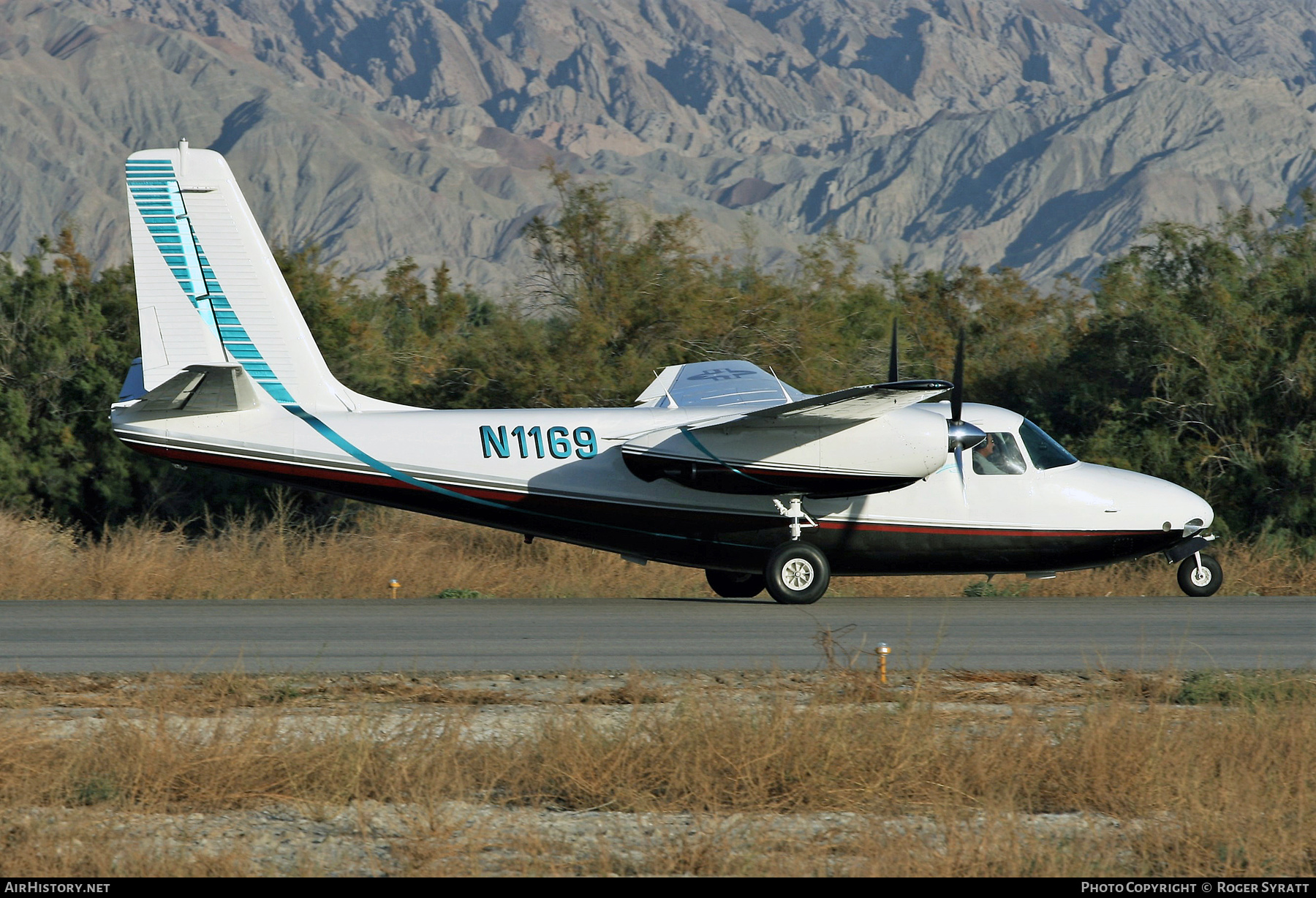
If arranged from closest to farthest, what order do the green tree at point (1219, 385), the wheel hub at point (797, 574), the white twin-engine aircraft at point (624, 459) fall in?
the white twin-engine aircraft at point (624, 459), the wheel hub at point (797, 574), the green tree at point (1219, 385)

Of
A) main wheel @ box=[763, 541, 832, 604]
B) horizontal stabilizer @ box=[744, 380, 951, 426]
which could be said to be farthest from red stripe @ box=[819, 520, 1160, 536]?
horizontal stabilizer @ box=[744, 380, 951, 426]

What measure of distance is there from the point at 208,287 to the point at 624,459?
5.24 metres

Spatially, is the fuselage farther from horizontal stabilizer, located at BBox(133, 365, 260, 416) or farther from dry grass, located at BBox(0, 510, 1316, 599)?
dry grass, located at BBox(0, 510, 1316, 599)

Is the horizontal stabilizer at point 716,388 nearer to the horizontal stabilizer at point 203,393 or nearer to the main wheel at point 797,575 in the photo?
the main wheel at point 797,575

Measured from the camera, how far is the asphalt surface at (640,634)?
10664 mm

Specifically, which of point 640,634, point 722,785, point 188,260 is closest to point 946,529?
point 640,634

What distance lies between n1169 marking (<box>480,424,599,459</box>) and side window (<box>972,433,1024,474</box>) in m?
4.51

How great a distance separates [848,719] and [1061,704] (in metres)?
2.10

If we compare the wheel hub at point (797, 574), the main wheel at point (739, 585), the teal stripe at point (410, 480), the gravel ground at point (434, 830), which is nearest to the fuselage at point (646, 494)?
the teal stripe at point (410, 480)

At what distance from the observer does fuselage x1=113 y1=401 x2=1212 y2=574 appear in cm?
1472

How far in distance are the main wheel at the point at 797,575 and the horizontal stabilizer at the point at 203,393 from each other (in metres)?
6.16

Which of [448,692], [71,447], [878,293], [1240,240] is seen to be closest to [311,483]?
[448,692]

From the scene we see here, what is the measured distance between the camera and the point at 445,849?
597 centimetres

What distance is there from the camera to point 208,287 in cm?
1513
